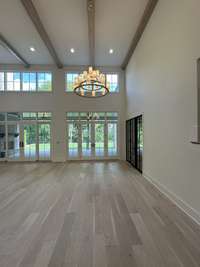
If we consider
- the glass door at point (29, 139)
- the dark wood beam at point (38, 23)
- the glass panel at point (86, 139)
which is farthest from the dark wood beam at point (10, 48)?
the glass panel at point (86, 139)

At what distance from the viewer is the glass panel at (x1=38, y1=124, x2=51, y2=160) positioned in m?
9.52

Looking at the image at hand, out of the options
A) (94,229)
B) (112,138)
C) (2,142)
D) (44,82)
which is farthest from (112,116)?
(94,229)

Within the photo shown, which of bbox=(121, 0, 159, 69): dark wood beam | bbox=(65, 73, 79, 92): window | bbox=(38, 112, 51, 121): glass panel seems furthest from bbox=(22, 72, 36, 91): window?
bbox=(121, 0, 159, 69): dark wood beam

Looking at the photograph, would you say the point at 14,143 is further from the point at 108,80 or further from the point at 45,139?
the point at 108,80

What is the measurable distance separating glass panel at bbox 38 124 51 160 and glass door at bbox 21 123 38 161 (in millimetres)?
325

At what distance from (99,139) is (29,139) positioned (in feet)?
12.9

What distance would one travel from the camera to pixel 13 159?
9.54 meters

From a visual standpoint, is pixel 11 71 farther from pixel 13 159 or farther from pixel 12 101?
pixel 13 159

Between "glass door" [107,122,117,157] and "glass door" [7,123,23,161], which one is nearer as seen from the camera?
"glass door" [7,123,23,161]

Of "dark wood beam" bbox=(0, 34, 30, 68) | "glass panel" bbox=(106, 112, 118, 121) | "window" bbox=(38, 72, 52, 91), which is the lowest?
"glass panel" bbox=(106, 112, 118, 121)

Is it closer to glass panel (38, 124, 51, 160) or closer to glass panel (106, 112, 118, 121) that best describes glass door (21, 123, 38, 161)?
glass panel (38, 124, 51, 160)

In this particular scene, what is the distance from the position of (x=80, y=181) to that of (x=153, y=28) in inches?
203

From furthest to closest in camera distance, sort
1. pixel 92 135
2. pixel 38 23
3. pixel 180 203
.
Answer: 1. pixel 92 135
2. pixel 38 23
3. pixel 180 203

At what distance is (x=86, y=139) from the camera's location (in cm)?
968
